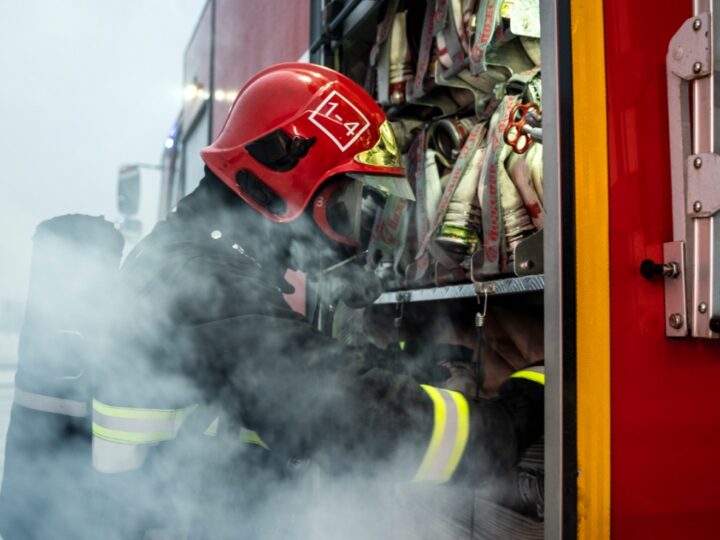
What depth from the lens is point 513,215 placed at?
1.74 metres

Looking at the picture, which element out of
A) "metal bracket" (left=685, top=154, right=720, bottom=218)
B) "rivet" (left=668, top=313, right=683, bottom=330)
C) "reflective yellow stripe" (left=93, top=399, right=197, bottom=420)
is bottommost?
"reflective yellow stripe" (left=93, top=399, right=197, bottom=420)

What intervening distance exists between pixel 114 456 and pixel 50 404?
0.22 metres

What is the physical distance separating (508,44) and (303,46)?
1413 mm

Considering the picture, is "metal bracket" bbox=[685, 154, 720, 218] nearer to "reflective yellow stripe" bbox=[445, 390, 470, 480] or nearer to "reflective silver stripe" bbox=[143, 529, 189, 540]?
"reflective yellow stripe" bbox=[445, 390, 470, 480]

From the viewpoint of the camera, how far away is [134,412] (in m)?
1.37

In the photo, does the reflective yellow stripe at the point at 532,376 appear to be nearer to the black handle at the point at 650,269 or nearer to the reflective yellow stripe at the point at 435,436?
the reflective yellow stripe at the point at 435,436

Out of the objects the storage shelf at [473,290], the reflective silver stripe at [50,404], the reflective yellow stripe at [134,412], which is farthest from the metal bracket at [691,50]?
the reflective silver stripe at [50,404]

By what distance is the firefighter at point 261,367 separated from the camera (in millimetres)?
1238

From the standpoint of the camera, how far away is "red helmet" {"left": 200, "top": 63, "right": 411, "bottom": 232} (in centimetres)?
167

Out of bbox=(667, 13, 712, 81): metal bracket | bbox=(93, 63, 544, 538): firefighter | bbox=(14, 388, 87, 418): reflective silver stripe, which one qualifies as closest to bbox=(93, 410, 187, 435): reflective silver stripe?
bbox=(93, 63, 544, 538): firefighter

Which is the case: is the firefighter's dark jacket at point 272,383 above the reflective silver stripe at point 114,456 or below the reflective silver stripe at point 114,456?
above

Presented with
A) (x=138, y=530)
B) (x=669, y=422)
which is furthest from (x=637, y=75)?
(x=138, y=530)

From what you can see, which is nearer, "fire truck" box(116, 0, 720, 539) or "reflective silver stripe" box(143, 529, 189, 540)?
"fire truck" box(116, 0, 720, 539)

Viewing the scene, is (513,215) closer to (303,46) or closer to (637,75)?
(637,75)
